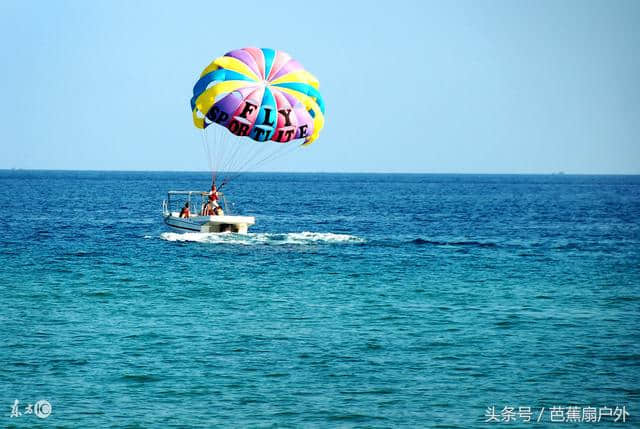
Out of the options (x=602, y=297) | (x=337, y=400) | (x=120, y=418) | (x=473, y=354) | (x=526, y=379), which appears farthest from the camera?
(x=602, y=297)

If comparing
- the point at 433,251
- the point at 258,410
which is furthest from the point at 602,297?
the point at 258,410

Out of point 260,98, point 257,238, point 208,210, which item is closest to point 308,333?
point 260,98

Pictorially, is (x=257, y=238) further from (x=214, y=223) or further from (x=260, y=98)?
(x=260, y=98)

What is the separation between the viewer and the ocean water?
1850 cm

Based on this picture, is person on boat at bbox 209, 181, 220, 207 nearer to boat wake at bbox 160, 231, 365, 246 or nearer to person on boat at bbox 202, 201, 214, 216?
person on boat at bbox 202, 201, 214, 216

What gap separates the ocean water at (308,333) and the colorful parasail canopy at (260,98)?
20.3 feet

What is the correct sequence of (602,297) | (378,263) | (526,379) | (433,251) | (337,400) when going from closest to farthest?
(337,400) → (526,379) → (602,297) → (378,263) → (433,251)

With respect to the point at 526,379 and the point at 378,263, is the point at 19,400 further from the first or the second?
the point at 378,263

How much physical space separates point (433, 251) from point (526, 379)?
25.9 m

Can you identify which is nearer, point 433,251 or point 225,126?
point 225,126

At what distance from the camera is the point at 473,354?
893 inches

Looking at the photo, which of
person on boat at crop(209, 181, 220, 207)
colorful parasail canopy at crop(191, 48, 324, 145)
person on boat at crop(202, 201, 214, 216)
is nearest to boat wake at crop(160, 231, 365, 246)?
person on boat at crop(202, 201, 214, 216)

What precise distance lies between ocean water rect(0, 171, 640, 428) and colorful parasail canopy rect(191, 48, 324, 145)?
20.3ft

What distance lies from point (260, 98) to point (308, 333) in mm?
19464
